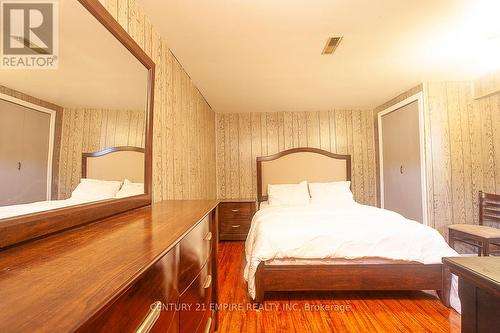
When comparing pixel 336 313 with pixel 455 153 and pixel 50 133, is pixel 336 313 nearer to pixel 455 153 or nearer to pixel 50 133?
pixel 50 133

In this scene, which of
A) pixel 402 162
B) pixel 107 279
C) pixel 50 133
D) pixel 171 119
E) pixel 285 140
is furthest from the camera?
pixel 285 140

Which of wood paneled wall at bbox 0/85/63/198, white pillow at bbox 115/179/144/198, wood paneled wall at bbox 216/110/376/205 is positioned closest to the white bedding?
white pillow at bbox 115/179/144/198

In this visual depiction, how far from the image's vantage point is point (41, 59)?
2.95 ft

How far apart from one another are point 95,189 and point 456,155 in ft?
12.6

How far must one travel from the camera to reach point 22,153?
81 cm

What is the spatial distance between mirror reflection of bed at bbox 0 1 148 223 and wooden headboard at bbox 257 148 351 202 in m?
3.04

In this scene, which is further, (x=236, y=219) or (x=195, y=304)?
(x=236, y=219)

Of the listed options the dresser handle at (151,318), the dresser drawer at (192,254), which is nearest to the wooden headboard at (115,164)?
the dresser drawer at (192,254)

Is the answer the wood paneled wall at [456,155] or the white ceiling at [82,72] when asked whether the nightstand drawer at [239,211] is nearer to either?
the wood paneled wall at [456,155]

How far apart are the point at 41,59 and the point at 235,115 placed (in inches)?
146

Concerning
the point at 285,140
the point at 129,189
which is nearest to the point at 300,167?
the point at 285,140

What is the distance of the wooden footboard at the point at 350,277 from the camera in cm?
209

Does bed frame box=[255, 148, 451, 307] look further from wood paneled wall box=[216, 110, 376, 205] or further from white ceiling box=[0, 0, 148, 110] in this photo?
wood paneled wall box=[216, 110, 376, 205]

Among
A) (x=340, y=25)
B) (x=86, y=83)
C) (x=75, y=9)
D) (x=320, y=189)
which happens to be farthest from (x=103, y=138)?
(x=320, y=189)
